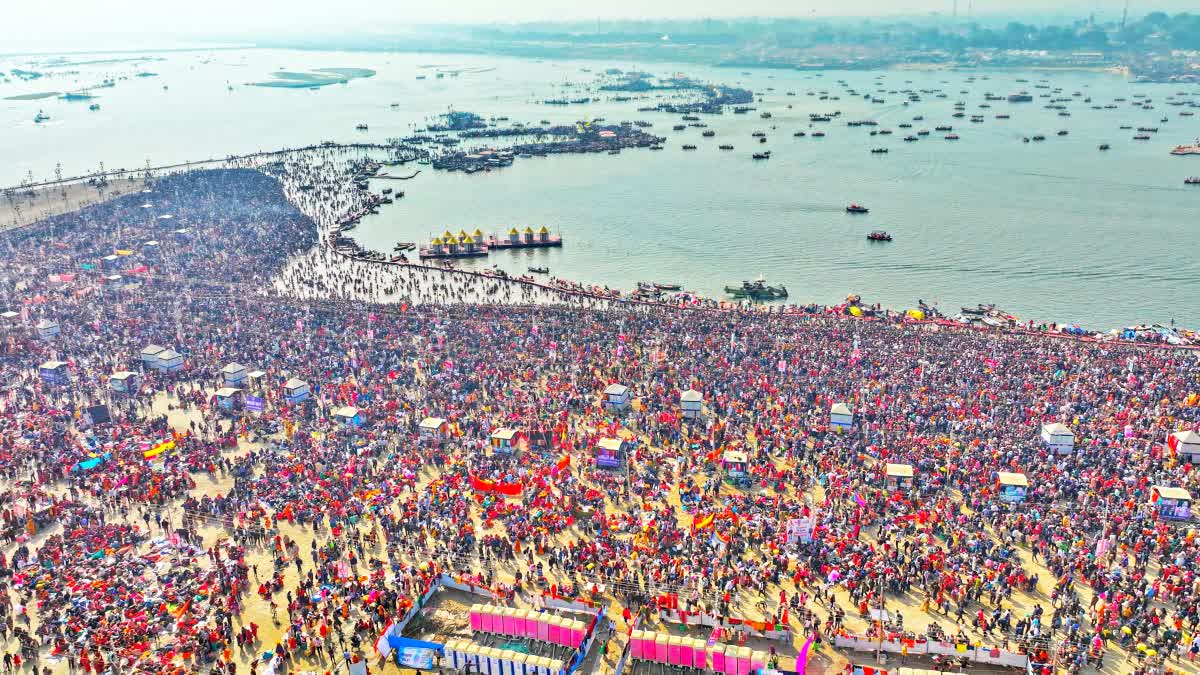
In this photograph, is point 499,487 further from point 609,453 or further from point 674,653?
point 674,653

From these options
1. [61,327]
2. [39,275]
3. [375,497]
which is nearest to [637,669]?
[375,497]

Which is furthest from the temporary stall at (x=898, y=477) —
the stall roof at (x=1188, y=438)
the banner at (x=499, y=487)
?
the banner at (x=499, y=487)

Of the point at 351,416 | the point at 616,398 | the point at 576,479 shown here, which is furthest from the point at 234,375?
the point at 576,479

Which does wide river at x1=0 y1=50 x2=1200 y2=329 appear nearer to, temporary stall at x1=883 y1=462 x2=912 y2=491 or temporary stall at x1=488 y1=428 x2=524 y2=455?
temporary stall at x1=883 y1=462 x2=912 y2=491

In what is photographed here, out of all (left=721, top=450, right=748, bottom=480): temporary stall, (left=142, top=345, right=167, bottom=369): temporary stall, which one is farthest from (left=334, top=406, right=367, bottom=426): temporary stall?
(left=721, top=450, right=748, bottom=480): temporary stall

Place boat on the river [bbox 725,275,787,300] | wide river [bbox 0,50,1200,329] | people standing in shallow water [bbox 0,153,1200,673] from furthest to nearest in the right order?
wide river [bbox 0,50,1200,329], boat on the river [bbox 725,275,787,300], people standing in shallow water [bbox 0,153,1200,673]

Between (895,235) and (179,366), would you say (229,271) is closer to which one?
(179,366)
